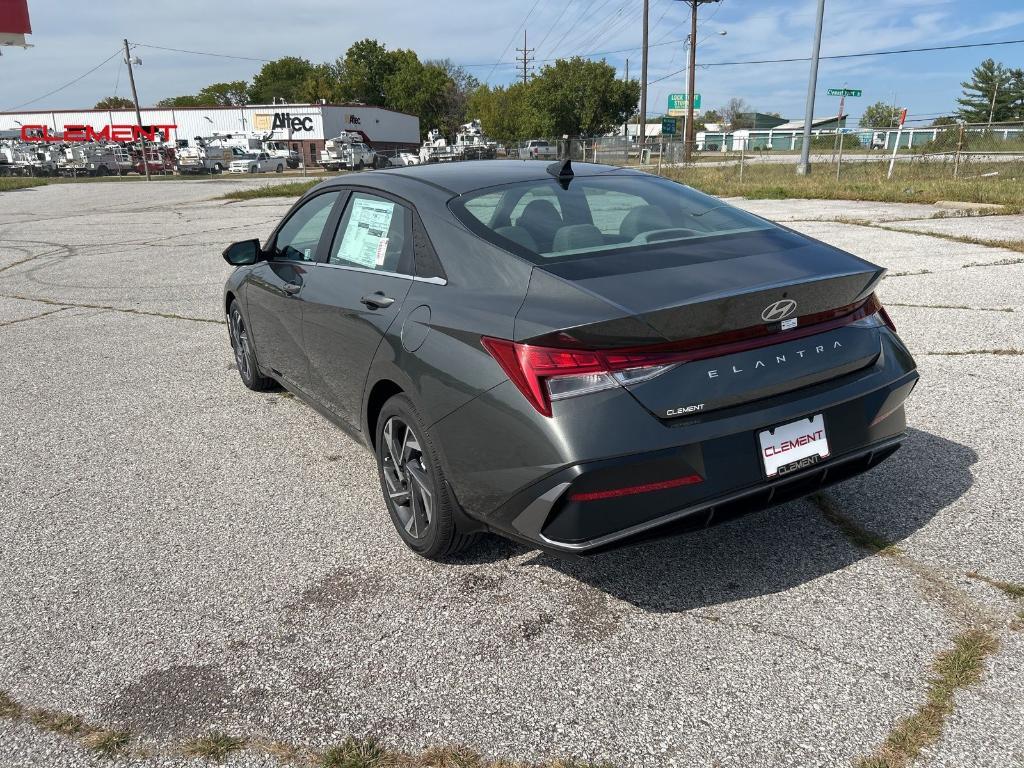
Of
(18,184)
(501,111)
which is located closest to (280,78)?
(501,111)

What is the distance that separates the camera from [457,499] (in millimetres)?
2920

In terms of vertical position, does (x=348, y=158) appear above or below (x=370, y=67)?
below

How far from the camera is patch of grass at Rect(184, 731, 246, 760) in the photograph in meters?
2.24

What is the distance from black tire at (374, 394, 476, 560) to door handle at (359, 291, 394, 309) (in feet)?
1.36

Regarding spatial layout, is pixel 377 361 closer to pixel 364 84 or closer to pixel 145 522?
pixel 145 522

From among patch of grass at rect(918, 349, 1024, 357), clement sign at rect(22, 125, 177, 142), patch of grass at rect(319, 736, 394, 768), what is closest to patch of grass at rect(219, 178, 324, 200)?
patch of grass at rect(918, 349, 1024, 357)

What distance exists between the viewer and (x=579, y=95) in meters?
77.8

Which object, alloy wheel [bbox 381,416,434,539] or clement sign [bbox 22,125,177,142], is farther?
clement sign [bbox 22,125,177,142]

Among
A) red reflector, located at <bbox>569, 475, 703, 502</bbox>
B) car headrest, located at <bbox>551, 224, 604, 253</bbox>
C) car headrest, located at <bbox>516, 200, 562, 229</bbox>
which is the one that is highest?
car headrest, located at <bbox>516, 200, 562, 229</bbox>

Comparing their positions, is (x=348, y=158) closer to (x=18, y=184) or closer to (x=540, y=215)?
(x=18, y=184)

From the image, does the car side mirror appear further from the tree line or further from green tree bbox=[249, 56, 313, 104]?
green tree bbox=[249, 56, 313, 104]

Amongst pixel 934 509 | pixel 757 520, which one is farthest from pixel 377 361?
pixel 934 509

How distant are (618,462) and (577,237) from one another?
1.13 meters

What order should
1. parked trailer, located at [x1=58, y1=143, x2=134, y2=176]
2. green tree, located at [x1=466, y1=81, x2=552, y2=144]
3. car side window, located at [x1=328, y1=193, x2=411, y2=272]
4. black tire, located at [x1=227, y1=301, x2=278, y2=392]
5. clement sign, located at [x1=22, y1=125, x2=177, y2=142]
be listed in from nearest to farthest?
car side window, located at [x1=328, y1=193, x2=411, y2=272]
black tire, located at [x1=227, y1=301, x2=278, y2=392]
parked trailer, located at [x1=58, y1=143, x2=134, y2=176]
clement sign, located at [x1=22, y1=125, x2=177, y2=142]
green tree, located at [x1=466, y1=81, x2=552, y2=144]
